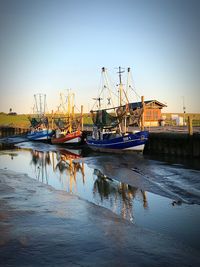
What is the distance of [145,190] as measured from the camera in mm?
16188

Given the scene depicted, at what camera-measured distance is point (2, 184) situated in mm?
17188

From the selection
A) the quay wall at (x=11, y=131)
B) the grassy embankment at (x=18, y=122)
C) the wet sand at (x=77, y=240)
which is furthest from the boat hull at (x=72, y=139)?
the grassy embankment at (x=18, y=122)

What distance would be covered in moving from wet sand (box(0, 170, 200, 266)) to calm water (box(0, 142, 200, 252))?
3.28ft

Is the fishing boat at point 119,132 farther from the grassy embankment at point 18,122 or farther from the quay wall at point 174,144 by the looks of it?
the grassy embankment at point 18,122

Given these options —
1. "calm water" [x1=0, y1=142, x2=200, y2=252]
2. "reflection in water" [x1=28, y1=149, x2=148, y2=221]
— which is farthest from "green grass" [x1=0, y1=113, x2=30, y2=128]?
"reflection in water" [x1=28, y1=149, x2=148, y2=221]

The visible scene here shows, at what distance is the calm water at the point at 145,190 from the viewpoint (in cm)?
1089

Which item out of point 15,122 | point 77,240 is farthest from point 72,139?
point 15,122

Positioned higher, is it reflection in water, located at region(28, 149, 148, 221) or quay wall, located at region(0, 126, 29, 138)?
quay wall, located at region(0, 126, 29, 138)

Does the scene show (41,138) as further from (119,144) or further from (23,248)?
(23,248)

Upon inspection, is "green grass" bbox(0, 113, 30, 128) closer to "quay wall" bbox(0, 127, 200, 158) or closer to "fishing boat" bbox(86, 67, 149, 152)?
"fishing boat" bbox(86, 67, 149, 152)

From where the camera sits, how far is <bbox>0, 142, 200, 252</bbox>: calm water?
10.9 m

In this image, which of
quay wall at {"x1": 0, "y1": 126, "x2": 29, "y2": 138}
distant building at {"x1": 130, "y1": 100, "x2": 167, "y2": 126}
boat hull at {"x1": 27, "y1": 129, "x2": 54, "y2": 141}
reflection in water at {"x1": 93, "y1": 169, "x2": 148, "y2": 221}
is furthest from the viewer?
quay wall at {"x1": 0, "y1": 126, "x2": 29, "y2": 138}

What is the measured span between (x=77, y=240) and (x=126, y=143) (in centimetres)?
2746

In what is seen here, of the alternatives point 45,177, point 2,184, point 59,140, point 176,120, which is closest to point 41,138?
point 59,140
